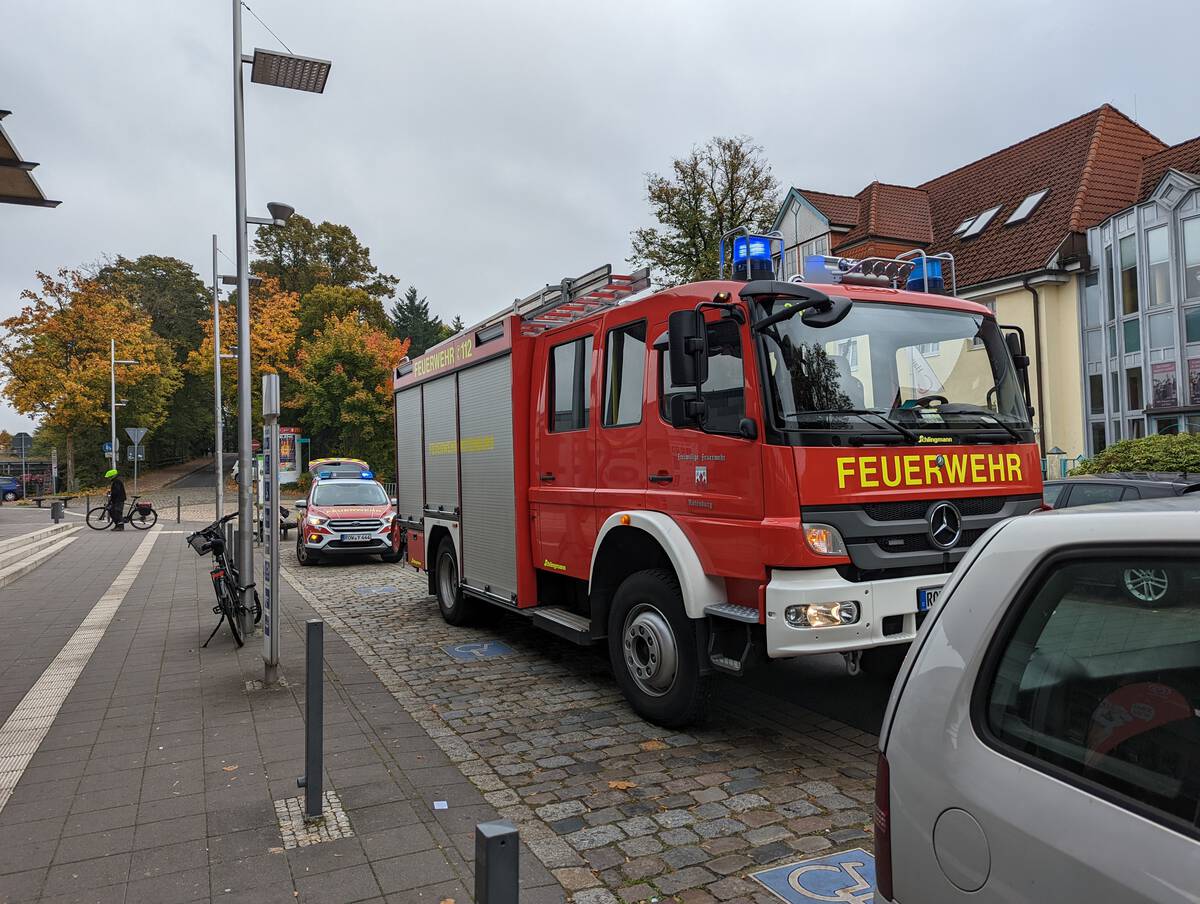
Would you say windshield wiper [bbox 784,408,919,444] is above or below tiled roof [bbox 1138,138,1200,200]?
below

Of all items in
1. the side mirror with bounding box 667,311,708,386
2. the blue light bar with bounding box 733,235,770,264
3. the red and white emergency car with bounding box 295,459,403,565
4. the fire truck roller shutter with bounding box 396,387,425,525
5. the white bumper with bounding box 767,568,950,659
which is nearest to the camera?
the white bumper with bounding box 767,568,950,659

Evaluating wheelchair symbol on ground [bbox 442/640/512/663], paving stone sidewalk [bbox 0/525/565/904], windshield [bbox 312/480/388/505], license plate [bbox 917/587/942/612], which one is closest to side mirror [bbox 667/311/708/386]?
license plate [bbox 917/587/942/612]

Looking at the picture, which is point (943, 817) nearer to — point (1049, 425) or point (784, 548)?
point (784, 548)

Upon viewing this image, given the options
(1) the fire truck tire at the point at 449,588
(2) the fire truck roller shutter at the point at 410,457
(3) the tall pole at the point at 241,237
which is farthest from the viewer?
(2) the fire truck roller shutter at the point at 410,457

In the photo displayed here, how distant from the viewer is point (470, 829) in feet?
13.2

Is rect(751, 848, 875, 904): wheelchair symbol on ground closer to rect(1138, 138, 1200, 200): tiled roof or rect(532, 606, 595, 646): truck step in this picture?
rect(532, 606, 595, 646): truck step

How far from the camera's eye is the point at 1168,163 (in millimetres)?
23609

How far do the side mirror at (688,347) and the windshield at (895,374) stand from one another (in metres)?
0.36

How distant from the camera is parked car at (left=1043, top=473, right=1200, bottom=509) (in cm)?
845

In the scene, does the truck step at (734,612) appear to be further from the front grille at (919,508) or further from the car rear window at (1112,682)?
the car rear window at (1112,682)

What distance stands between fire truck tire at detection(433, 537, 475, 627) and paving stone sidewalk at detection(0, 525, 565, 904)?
4.80 feet

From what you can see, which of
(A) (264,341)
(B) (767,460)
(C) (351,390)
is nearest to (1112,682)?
(B) (767,460)

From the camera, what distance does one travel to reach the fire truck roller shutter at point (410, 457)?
9836 mm

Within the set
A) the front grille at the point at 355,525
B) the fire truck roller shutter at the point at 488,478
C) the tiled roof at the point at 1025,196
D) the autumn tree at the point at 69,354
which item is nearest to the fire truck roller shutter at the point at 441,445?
the fire truck roller shutter at the point at 488,478
